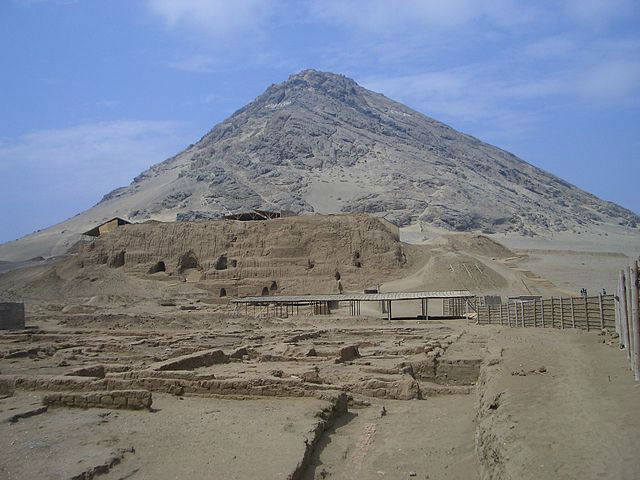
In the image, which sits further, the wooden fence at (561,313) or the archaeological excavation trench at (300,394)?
the wooden fence at (561,313)

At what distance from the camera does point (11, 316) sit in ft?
99.6

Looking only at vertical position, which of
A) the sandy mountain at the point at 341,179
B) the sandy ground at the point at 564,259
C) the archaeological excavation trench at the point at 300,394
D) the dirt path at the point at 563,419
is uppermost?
the sandy mountain at the point at 341,179

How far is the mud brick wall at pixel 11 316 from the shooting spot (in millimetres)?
30078

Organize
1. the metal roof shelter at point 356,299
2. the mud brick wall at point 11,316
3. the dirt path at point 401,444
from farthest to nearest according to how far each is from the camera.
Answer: the metal roof shelter at point 356,299 < the mud brick wall at point 11,316 < the dirt path at point 401,444

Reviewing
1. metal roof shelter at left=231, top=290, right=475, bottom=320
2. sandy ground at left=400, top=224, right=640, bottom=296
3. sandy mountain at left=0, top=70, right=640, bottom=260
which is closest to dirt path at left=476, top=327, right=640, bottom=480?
metal roof shelter at left=231, top=290, right=475, bottom=320

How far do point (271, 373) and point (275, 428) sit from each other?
14.1 feet

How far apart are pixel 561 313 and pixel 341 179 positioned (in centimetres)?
11115

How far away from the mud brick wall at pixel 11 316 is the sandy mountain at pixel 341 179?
74.4 m

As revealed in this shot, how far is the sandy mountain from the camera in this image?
113 metres

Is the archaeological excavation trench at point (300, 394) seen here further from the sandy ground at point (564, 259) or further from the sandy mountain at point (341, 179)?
the sandy mountain at point (341, 179)

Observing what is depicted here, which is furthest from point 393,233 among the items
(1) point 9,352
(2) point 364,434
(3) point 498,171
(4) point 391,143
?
(3) point 498,171

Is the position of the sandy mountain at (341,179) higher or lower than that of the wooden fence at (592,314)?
higher

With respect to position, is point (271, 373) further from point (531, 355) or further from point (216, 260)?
→ point (216, 260)

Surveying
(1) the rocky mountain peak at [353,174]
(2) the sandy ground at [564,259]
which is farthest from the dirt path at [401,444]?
(1) the rocky mountain peak at [353,174]
